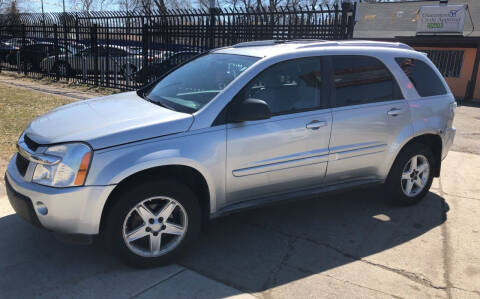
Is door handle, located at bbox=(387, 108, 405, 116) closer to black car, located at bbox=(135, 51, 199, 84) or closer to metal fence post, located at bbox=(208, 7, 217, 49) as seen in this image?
metal fence post, located at bbox=(208, 7, 217, 49)

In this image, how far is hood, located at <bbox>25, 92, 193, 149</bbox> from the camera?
10.4ft

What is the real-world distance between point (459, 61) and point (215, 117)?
19662 millimetres

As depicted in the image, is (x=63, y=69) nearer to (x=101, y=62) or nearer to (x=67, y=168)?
(x=101, y=62)

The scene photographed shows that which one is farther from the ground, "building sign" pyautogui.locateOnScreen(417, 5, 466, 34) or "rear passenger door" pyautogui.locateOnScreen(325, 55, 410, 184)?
"building sign" pyautogui.locateOnScreen(417, 5, 466, 34)

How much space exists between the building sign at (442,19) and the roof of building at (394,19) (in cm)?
163

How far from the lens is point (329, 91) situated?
4.11 metres

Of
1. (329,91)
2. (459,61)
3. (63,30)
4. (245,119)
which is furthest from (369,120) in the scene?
(459,61)

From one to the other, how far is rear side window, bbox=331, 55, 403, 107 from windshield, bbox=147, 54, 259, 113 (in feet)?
2.95

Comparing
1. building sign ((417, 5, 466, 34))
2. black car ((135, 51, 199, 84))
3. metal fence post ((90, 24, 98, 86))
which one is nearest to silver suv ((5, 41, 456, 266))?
black car ((135, 51, 199, 84))

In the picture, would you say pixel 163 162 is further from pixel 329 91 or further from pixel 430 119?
pixel 430 119

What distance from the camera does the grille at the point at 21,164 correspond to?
3319 millimetres

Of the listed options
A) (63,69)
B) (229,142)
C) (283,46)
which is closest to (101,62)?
(63,69)

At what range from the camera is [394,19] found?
2353 centimetres

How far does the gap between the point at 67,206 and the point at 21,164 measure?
0.74m
